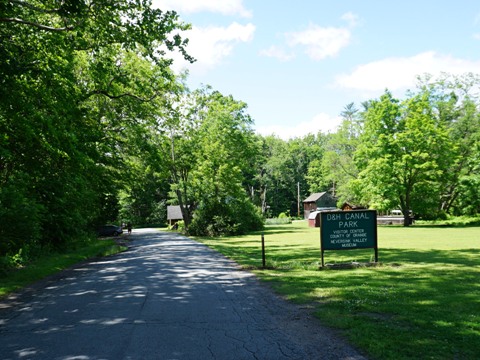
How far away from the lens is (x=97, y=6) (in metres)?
11.5

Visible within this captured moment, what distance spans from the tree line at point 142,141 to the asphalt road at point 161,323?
14.1 feet

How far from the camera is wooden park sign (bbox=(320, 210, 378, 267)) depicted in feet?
43.7

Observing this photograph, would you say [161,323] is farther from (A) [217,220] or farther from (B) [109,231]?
(B) [109,231]

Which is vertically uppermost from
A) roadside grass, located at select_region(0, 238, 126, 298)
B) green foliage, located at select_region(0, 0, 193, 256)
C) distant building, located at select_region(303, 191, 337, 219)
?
green foliage, located at select_region(0, 0, 193, 256)

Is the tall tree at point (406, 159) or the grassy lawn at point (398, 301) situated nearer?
the grassy lawn at point (398, 301)

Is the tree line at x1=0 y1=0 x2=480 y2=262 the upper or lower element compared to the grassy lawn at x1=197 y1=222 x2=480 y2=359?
upper

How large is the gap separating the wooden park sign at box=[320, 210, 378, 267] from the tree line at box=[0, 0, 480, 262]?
712cm

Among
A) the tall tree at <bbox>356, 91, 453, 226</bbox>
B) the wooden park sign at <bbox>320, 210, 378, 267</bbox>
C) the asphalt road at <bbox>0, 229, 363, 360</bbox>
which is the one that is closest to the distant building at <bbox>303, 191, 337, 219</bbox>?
the tall tree at <bbox>356, 91, 453, 226</bbox>

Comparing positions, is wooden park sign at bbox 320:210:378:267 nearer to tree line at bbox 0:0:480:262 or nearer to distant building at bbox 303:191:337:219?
tree line at bbox 0:0:480:262

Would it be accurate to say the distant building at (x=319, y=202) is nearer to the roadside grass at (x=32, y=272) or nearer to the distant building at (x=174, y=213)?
the distant building at (x=174, y=213)

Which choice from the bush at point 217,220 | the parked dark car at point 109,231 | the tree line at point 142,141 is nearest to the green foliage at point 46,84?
the tree line at point 142,141

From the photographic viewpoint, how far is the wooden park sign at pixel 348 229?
13312 millimetres

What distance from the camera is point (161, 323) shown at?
658 cm

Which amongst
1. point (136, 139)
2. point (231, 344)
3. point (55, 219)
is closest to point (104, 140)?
point (136, 139)
